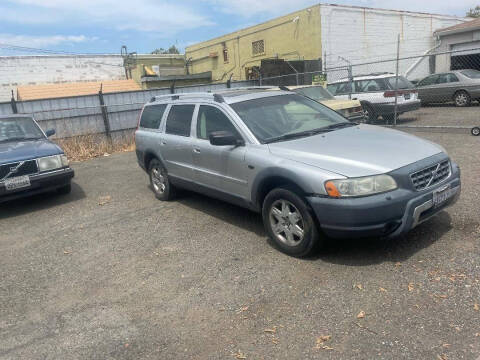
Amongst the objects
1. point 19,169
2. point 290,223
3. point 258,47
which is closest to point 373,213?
point 290,223

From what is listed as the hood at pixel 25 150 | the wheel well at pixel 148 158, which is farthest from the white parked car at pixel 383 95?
the hood at pixel 25 150

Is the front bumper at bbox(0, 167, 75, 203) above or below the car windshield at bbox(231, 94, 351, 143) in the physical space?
below

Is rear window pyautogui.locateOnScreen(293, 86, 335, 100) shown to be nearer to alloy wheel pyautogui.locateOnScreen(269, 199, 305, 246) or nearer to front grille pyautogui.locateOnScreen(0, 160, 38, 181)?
front grille pyautogui.locateOnScreen(0, 160, 38, 181)

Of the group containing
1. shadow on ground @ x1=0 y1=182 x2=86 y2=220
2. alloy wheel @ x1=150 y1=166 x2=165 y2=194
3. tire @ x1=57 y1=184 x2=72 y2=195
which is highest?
alloy wheel @ x1=150 y1=166 x2=165 y2=194

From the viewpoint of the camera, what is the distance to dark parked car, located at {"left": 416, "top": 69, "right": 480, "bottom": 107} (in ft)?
49.0

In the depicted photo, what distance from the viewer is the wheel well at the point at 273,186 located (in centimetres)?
390

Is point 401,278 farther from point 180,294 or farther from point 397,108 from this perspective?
point 397,108

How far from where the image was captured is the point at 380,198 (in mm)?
3459

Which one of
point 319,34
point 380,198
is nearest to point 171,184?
point 380,198

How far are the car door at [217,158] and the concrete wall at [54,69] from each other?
2688cm

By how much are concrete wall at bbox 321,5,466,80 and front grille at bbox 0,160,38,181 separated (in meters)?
17.7

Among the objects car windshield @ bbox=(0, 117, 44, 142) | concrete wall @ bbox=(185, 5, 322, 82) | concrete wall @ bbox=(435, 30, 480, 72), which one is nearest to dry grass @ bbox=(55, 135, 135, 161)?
car windshield @ bbox=(0, 117, 44, 142)

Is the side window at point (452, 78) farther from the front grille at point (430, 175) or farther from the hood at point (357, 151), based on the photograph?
the front grille at point (430, 175)

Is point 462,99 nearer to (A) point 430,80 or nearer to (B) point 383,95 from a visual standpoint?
(A) point 430,80
